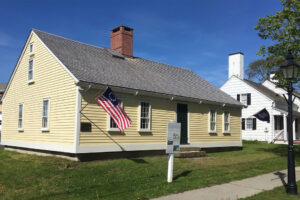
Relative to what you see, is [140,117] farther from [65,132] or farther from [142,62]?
[142,62]

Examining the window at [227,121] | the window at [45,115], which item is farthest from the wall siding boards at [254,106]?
the window at [45,115]

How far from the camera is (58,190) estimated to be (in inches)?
330

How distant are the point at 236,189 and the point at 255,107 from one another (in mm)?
22940

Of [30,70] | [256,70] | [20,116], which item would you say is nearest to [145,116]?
[30,70]

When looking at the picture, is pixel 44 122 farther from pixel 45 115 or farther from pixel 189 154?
pixel 189 154

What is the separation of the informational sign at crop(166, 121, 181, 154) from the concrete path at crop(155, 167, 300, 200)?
1.53 meters

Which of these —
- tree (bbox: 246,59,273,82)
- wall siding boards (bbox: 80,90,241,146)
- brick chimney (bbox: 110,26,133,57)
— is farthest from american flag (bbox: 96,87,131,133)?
tree (bbox: 246,59,273,82)

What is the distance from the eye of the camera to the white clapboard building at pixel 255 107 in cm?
2866

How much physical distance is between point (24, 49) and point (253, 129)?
71.1ft

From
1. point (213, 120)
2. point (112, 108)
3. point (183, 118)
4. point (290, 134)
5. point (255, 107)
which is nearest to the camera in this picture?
point (290, 134)

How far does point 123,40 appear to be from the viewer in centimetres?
1905

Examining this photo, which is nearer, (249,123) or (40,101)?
(40,101)

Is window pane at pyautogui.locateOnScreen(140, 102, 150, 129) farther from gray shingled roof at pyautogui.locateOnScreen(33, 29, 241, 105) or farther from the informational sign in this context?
the informational sign

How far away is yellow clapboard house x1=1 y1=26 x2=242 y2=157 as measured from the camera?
12914 millimetres
